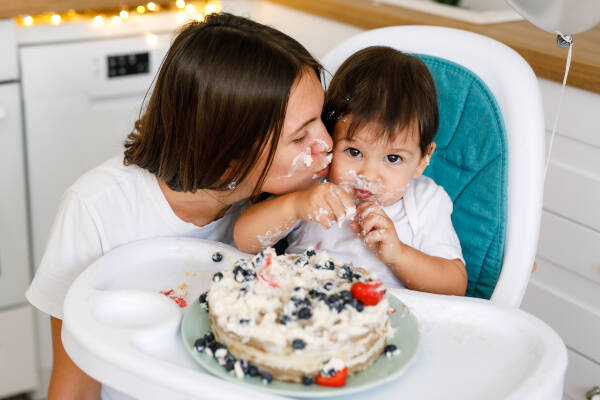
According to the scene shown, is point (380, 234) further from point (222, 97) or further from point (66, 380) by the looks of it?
point (66, 380)

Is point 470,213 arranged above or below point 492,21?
below

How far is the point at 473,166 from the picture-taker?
129cm

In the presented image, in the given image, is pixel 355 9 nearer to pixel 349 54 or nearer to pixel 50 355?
pixel 349 54

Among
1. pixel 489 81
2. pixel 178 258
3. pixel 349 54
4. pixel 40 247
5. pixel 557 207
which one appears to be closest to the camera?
pixel 178 258

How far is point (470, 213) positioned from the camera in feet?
4.24

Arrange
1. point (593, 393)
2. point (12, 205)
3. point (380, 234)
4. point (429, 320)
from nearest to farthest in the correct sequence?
point (429, 320), point (380, 234), point (593, 393), point (12, 205)

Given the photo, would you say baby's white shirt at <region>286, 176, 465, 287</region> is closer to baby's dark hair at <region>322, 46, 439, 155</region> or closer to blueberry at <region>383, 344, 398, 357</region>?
baby's dark hair at <region>322, 46, 439, 155</region>

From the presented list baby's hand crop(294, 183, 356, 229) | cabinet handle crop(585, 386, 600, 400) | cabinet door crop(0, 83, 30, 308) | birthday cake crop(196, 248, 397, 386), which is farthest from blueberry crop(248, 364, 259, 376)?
cabinet door crop(0, 83, 30, 308)

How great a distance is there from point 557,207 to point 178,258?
0.96 meters

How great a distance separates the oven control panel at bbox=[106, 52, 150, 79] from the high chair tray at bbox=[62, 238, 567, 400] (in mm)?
1043

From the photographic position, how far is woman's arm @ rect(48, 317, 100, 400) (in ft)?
4.01

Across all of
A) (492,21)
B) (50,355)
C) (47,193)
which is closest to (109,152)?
(47,193)

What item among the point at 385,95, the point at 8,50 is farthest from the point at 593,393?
the point at 8,50

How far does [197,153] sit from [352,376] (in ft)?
1.49
